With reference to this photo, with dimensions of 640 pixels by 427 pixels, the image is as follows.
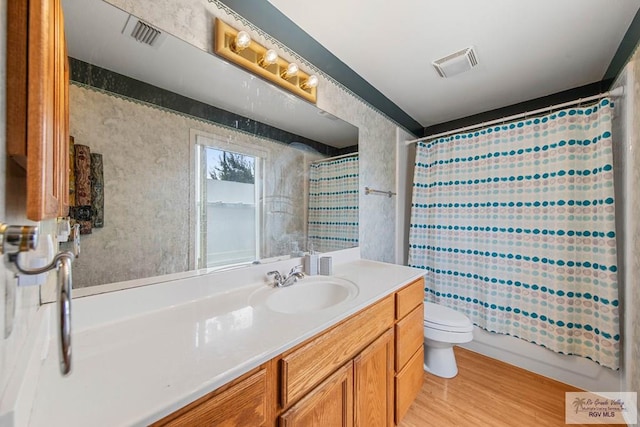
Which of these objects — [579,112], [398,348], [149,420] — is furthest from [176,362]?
[579,112]

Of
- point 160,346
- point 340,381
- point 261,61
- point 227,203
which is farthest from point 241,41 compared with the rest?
point 340,381

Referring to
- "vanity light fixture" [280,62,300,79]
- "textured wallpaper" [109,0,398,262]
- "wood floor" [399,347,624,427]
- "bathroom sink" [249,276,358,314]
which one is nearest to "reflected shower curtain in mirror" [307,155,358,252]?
"textured wallpaper" [109,0,398,262]

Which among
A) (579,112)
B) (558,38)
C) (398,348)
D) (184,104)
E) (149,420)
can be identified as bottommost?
(398,348)

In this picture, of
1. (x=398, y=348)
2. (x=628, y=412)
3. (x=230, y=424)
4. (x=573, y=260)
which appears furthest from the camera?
(x=573, y=260)

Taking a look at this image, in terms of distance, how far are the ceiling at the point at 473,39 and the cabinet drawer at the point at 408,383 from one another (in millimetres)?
1871

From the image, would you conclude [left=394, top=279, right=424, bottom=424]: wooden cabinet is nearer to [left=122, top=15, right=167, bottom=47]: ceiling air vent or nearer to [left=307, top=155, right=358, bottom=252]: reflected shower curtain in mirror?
[left=307, top=155, right=358, bottom=252]: reflected shower curtain in mirror

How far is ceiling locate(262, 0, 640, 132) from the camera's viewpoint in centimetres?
128

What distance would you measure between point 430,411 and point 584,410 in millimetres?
954

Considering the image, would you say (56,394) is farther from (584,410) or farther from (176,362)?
(584,410)

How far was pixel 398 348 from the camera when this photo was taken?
132 centimetres

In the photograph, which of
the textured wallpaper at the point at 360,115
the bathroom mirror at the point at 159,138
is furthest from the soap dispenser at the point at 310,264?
the textured wallpaper at the point at 360,115

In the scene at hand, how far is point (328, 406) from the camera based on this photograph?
0.90 meters

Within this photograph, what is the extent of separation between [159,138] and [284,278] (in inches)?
32.0

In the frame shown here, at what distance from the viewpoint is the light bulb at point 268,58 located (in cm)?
125
